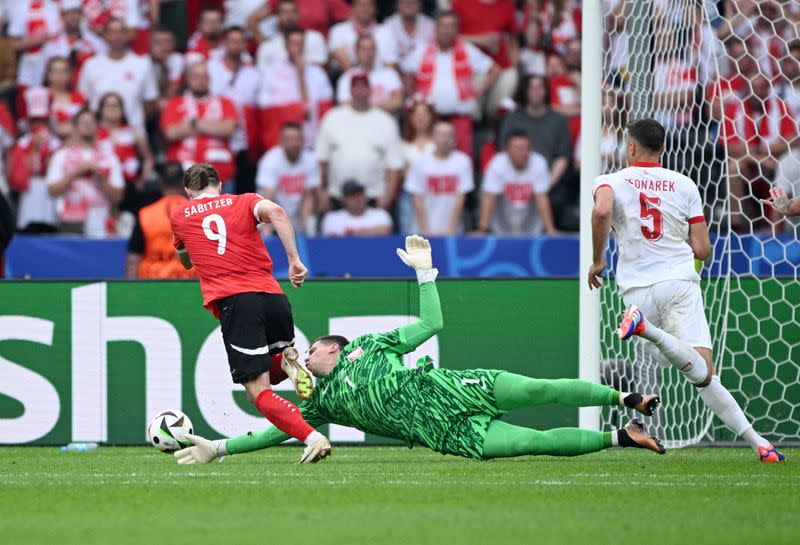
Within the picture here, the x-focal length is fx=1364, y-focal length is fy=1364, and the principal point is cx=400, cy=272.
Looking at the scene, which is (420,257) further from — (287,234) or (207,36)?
(207,36)

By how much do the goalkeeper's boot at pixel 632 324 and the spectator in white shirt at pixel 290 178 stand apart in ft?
23.2

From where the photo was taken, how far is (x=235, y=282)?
8320mm

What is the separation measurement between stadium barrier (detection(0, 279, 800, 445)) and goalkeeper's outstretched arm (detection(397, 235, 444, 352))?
227 cm

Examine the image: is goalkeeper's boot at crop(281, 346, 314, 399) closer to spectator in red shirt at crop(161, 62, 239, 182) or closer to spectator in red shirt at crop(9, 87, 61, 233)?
spectator in red shirt at crop(161, 62, 239, 182)

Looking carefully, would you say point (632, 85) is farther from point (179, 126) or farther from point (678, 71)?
point (179, 126)

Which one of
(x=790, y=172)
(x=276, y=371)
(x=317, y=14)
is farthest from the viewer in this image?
(x=317, y=14)

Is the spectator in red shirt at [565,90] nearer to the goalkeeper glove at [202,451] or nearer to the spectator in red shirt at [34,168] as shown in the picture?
the spectator in red shirt at [34,168]

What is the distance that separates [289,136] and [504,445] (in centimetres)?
738

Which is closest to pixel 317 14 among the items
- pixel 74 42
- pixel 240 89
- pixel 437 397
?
pixel 240 89

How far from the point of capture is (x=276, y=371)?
8.59 m

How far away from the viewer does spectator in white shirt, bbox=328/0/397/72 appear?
601 inches

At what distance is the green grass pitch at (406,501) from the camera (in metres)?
5.25

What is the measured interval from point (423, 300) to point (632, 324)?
3.98ft

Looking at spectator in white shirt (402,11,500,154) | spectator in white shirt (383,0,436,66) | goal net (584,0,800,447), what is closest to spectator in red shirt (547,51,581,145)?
spectator in white shirt (402,11,500,154)
